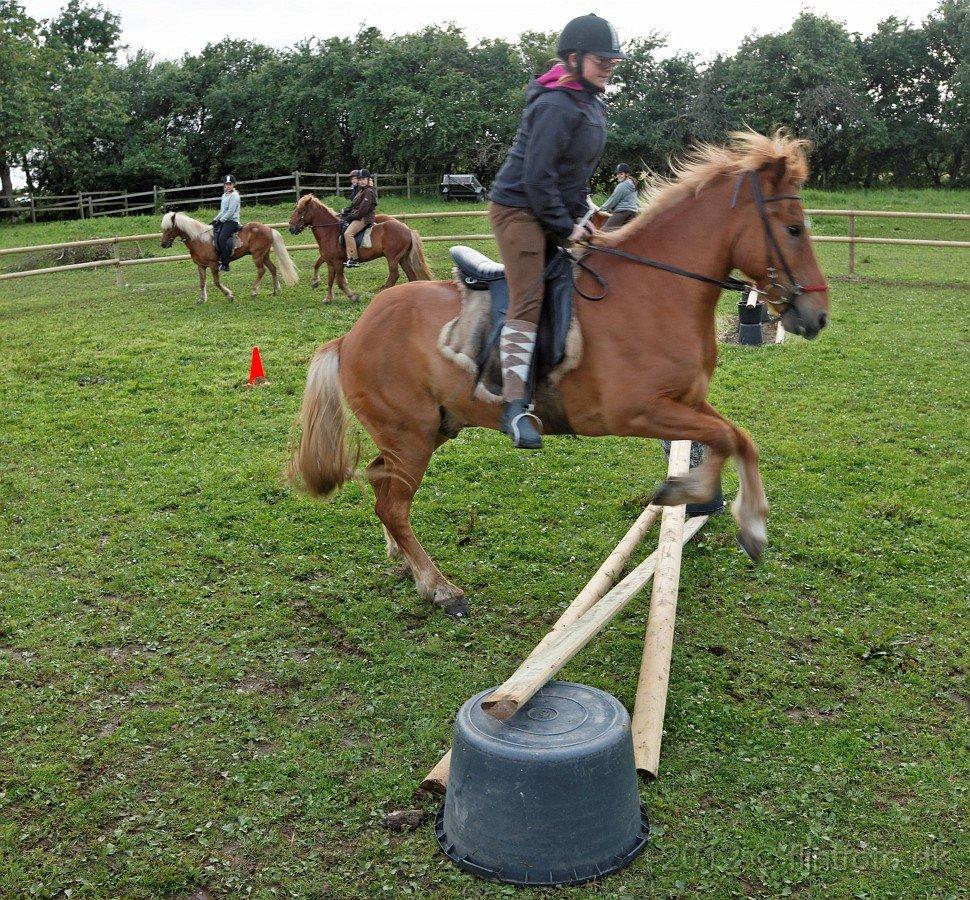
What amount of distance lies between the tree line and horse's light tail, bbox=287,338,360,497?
35.7 metres

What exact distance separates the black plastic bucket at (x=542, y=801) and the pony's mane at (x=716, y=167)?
305 centimetres

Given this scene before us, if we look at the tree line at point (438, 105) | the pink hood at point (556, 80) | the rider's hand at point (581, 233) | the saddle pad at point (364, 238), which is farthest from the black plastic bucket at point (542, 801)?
the tree line at point (438, 105)

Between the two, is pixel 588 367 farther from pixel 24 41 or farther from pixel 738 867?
pixel 24 41

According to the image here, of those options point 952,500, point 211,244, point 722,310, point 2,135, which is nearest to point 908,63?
point 722,310

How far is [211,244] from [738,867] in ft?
59.8

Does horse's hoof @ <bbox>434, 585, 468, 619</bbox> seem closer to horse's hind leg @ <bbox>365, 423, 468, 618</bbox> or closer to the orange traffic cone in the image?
horse's hind leg @ <bbox>365, 423, 468, 618</bbox>

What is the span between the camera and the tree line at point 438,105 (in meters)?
40.9

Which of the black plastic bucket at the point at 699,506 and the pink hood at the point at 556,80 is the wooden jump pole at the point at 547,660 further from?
the pink hood at the point at 556,80

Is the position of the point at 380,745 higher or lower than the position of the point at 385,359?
lower

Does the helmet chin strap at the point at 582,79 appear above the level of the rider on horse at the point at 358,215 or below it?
above

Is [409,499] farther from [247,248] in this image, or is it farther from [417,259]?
[247,248]

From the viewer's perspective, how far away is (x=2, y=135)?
130ft

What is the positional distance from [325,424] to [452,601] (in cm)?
157

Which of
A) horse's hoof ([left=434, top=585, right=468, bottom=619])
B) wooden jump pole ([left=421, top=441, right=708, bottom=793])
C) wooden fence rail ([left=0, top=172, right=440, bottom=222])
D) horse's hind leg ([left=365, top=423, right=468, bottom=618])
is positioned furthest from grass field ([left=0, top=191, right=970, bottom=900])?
wooden fence rail ([left=0, top=172, right=440, bottom=222])
